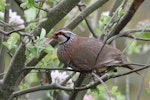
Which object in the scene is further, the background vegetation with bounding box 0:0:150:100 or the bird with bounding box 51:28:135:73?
the bird with bounding box 51:28:135:73

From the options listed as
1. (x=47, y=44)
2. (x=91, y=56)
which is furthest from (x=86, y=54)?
(x=47, y=44)

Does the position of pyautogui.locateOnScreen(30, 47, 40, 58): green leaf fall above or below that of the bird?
above

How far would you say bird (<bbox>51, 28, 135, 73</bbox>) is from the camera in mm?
2568

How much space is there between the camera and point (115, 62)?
2.58 meters

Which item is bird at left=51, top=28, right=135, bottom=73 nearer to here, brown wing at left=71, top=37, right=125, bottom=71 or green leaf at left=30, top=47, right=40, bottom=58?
brown wing at left=71, top=37, right=125, bottom=71

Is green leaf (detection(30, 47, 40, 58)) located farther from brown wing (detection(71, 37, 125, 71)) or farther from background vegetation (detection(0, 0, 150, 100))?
brown wing (detection(71, 37, 125, 71))

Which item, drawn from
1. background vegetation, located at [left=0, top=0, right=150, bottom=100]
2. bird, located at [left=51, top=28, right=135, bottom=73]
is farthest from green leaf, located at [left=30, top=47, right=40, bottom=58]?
bird, located at [left=51, top=28, right=135, bottom=73]

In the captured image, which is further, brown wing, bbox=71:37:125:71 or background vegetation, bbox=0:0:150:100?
brown wing, bbox=71:37:125:71

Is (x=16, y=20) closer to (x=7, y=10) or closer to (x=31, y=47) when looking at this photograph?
(x=7, y=10)

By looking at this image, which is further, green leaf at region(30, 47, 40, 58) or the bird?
the bird

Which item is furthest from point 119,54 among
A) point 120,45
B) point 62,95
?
point 120,45

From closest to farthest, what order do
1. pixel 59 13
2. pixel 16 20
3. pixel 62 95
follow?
pixel 59 13 < pixel 16 20 < pixel 62 95

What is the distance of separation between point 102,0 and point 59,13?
0.42 meters

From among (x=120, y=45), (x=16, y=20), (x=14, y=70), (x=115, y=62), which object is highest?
(x=16, y=20)
